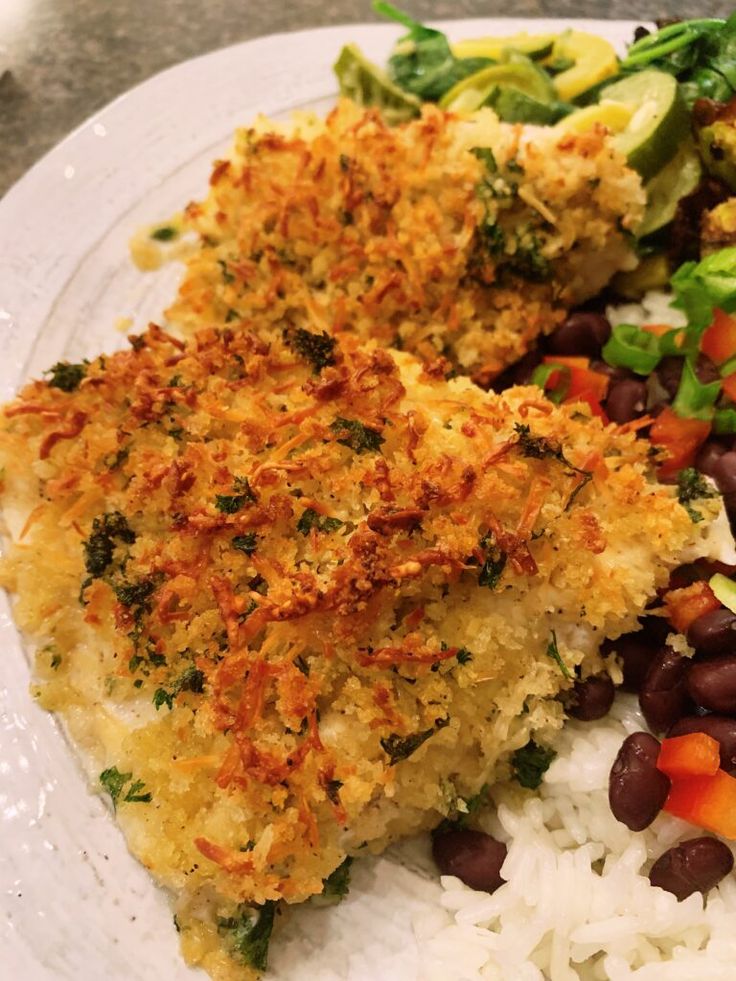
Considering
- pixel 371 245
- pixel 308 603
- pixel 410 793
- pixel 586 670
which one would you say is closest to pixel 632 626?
pixel 586 670

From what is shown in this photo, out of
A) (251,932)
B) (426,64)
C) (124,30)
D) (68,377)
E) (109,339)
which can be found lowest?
(251,932)

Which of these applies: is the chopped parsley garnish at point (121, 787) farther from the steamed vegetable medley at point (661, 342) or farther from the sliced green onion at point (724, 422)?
the sliced green onion at point (724, 422)

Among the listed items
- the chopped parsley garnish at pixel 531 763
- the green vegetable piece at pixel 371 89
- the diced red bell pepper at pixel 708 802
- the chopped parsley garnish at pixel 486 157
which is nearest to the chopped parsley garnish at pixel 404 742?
the chopped parsley garnish at pixel 531 763

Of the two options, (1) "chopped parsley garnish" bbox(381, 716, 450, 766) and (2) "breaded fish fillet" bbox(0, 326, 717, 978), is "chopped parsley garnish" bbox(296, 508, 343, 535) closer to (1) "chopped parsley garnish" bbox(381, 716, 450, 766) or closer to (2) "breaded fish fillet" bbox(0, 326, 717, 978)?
(2) "breaded fish fillet" bbox(0, 326, 717, 978)

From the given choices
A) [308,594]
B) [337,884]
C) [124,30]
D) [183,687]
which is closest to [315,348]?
[308,594]

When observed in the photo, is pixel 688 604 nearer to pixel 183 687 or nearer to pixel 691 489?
pixel 691 489

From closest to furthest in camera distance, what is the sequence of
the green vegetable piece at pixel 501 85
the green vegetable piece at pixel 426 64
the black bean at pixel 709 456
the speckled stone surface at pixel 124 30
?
the black bean at pixel 709 456 < the green vegetable piece at pixel 501 85 < the green vegetable piece at pixel 426 64 < the speckled stone surface at pixel 124 30
